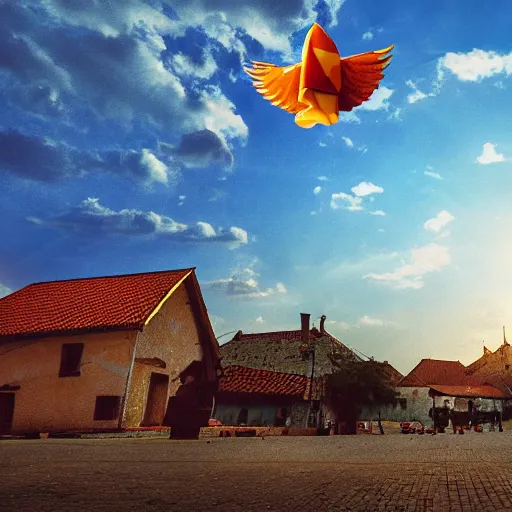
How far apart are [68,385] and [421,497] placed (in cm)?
1357

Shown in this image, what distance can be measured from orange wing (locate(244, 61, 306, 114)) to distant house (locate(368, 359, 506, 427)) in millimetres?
42034

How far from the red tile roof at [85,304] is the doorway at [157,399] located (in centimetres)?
287

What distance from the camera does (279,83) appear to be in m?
2.94

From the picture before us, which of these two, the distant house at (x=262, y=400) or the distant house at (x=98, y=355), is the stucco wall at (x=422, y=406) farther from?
the distant house at (x=98, y=355)

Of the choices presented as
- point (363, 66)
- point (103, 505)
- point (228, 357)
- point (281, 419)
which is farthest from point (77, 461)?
point (228, 357)

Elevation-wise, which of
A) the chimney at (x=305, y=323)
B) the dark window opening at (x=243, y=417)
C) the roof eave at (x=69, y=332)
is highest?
the chimney at (x=305, y=323)

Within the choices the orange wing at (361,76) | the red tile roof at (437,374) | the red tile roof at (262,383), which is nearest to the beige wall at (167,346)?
the red tile roof at (262,383)

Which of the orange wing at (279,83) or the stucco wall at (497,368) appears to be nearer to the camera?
the orange wing at (279,83)

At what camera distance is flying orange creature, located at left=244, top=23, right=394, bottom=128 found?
2672 millimetres

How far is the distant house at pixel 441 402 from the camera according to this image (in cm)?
4272

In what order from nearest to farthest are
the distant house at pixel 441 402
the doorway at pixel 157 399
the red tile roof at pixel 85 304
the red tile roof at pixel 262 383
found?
the red tile roof at pixel 85 304 < the doorway at pixel 157 399 < the red tile roof at pixel 262 383 < the distant house at pixel 441 402

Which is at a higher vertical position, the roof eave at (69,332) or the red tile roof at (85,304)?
the red tile roof at (85,304)

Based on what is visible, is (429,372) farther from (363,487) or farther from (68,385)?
(363,487)

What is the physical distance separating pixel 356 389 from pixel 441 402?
1524 centimetres
